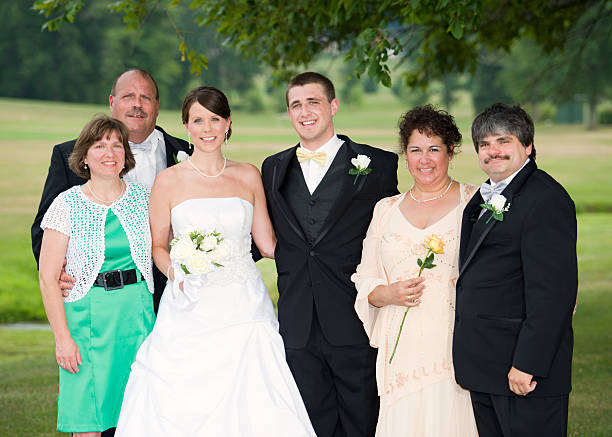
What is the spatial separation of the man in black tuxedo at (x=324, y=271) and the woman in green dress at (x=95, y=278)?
92 cm

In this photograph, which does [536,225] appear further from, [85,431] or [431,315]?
[85,431]

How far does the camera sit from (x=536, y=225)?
3354mm

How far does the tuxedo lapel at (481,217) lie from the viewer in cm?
350

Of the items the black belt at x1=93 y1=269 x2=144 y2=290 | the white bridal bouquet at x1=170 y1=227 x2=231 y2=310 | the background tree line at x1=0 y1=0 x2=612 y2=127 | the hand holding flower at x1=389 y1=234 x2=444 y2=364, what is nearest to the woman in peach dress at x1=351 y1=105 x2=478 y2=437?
the hand holding flower at x1=389 y1=234 x2=444 y2=364

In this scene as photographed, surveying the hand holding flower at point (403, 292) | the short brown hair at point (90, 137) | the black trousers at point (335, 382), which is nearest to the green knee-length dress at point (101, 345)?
the short brown hair at point (90, 137)

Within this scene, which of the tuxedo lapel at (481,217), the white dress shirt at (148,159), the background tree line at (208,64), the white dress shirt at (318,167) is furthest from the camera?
the background tree line at (208,64)

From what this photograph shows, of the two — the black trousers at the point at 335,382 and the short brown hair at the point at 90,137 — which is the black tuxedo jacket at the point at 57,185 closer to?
the short brown hair at the point at 90,137

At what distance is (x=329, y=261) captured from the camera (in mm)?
4406

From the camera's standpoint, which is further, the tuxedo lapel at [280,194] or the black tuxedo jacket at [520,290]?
the tuxedo lapel at [280,194]

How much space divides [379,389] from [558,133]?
167ft

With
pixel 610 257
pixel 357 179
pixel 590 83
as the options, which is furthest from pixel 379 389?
pixel 590 83

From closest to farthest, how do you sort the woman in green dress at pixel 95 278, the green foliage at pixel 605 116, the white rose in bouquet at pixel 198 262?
the white rose in bouquet at pixel 198 262
the woman in green dress at pixel 95 278
the green foliage at pixel 605 116

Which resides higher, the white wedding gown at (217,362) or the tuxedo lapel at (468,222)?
the tuxedo lapel at (468,222)

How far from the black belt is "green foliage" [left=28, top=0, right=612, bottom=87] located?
2.43 m
